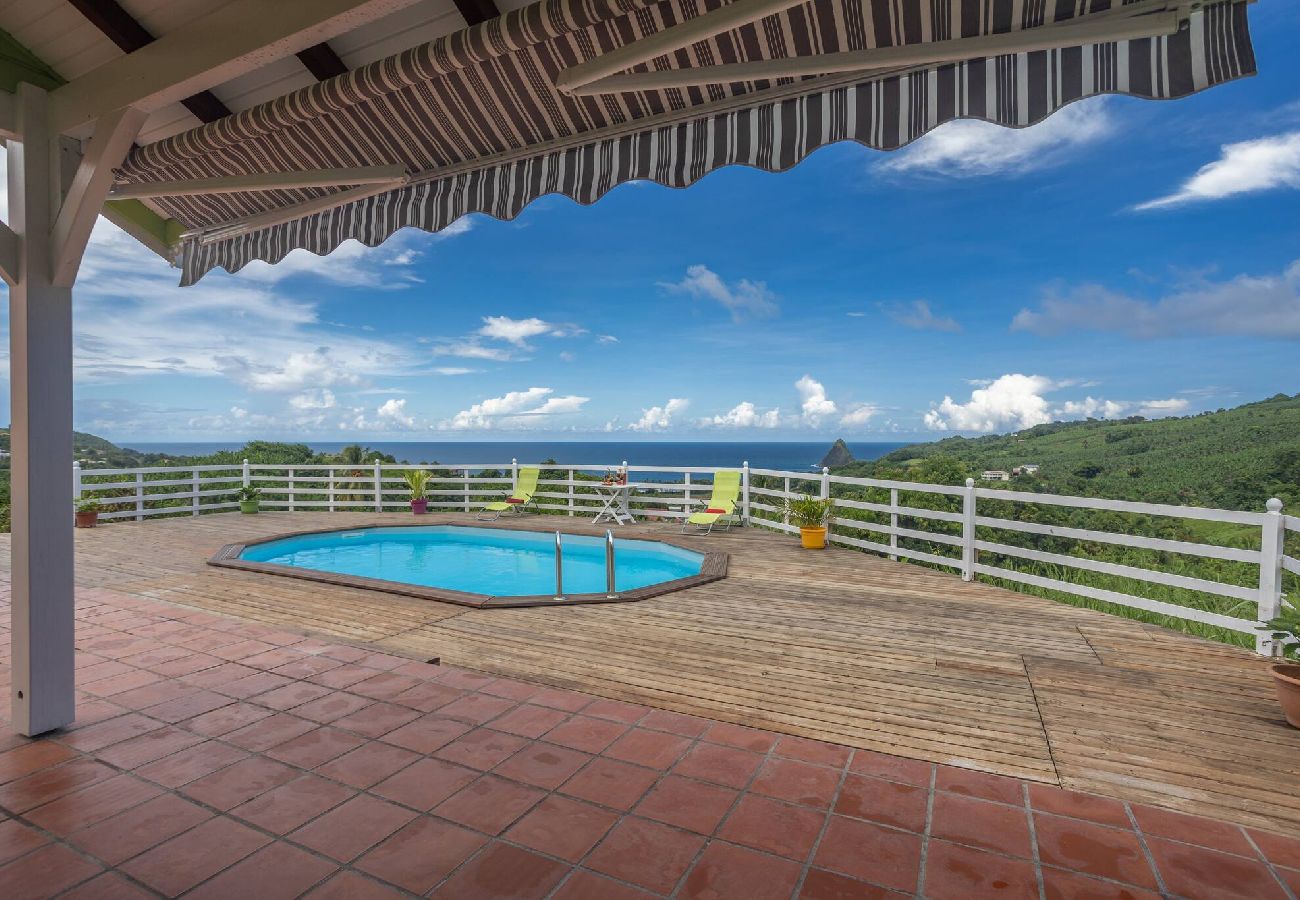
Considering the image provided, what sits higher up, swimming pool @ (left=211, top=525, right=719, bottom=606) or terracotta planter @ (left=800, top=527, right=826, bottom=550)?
terracotta planter @ (left=800, top=527, right=826, bottom=550)

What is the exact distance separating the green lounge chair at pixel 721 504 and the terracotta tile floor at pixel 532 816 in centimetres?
551

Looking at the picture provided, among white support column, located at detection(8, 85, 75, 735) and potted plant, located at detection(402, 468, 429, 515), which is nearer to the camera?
white support column, located at detection(8, 85, 75, 735)

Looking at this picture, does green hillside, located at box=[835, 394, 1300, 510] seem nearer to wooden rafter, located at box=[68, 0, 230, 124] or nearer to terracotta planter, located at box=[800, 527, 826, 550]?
terracotta planter, located at box=[800, 527, 826, 550]

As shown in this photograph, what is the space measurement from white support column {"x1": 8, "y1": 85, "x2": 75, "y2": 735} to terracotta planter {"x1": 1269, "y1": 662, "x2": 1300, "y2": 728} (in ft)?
16.4

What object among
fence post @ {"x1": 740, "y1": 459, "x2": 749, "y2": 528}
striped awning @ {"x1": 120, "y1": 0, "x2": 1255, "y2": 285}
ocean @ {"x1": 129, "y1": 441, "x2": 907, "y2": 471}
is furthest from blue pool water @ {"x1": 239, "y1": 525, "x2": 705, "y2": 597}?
ocean @ {"x1": 129, "y1": 441, "x2": 907, "y2": 471}

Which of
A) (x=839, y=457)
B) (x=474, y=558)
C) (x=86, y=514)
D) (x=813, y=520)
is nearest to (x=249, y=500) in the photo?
(x=86, y=514)

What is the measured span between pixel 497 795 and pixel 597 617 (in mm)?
2367

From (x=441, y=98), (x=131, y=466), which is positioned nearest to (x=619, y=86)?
(x=441, y=98)

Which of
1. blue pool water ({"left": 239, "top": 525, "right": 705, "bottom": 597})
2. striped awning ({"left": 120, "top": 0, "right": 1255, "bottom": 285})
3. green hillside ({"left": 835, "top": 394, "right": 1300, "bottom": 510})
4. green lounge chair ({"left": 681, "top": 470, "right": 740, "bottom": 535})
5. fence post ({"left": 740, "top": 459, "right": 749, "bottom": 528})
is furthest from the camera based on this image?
green hillside ({"left": 835, "top": 394, "right": 1300, "bottom": 510})

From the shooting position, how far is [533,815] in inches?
80.4

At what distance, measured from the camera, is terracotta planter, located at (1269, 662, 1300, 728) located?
2.78m

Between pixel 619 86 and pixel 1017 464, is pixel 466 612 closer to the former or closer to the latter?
pixel 619 86

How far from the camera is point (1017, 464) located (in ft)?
48.9

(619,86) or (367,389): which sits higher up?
(367,389)
